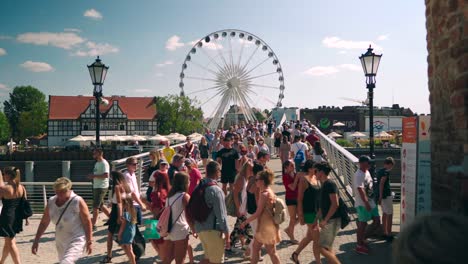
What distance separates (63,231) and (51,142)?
7462cm

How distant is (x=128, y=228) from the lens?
650 cm

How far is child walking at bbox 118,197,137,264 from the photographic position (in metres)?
6.42

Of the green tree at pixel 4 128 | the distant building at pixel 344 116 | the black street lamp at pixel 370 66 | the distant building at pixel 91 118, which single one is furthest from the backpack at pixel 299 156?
the green tree at pixel 4 128

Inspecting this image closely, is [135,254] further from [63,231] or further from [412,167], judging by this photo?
[412,167]

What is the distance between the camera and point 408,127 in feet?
20.4

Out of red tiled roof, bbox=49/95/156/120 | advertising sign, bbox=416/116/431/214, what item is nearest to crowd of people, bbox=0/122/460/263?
advertising sign, bbox=416/116/431/214

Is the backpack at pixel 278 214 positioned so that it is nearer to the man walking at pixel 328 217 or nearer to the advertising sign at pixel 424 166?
the man walking at pixel 328 217

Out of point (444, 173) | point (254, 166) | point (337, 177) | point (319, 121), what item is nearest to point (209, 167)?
point (254, 166)

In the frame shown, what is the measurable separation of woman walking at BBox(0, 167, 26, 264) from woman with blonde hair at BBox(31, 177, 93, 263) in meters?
1.50

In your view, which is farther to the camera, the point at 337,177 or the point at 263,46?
the point at 263,46

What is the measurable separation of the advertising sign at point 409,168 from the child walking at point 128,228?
3937 millimetres

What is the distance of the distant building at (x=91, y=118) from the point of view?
74.1 meters

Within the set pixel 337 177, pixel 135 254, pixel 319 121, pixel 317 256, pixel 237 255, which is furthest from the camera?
pixel 319 121

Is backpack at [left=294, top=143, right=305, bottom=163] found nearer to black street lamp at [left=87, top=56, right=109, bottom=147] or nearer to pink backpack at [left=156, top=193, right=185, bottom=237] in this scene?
black street lamp at [left=87, top=56, right=109, bottom=147]
